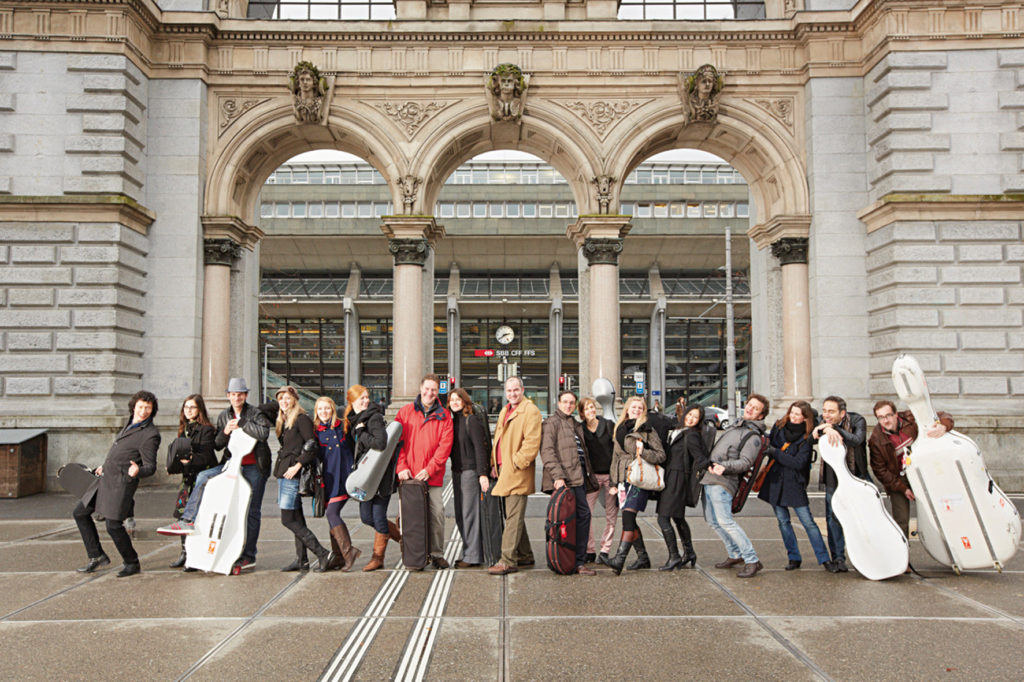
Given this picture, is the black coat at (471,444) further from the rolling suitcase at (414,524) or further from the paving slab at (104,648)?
the paving slab at (104,648)

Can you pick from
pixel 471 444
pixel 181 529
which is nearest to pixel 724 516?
pixel 471 444

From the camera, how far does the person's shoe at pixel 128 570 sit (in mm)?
8164

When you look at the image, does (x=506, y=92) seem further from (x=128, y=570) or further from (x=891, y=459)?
(x=128, y=570)

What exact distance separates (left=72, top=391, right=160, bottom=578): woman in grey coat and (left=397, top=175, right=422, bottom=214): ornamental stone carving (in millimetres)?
10964

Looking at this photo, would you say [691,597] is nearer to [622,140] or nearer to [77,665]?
[77,665]

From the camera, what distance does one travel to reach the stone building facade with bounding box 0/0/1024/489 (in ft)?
52.2

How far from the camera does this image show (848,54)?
17.8 meters

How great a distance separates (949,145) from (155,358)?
17663mm

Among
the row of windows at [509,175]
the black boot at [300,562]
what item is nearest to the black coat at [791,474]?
the black boot at [300,562]

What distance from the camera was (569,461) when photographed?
829cm

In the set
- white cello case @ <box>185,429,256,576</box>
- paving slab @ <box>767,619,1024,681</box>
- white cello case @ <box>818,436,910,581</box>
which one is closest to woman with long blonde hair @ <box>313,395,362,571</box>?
white cello case @ <box>185,429,256,576</box>

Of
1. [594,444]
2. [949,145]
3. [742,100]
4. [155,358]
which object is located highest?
[742,100]

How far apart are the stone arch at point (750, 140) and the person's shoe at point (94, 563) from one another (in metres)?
13.6

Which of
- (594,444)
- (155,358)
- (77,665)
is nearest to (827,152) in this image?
(594,444)
